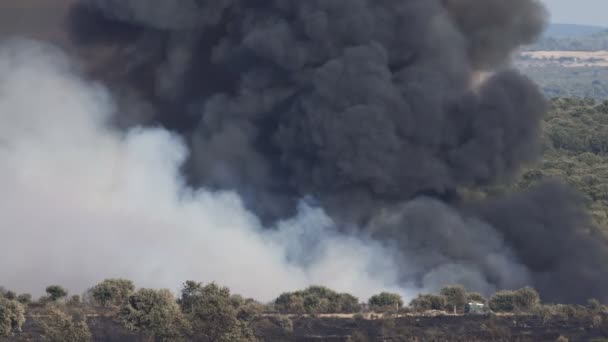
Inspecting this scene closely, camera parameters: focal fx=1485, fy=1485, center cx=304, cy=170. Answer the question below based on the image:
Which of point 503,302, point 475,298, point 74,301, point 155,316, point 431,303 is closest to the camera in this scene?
point 155,316

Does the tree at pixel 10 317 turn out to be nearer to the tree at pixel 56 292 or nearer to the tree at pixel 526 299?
the tree at pixel 56 292

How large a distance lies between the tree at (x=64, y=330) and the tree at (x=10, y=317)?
3.89 ft

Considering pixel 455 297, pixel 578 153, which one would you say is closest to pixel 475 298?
pixel 455 297

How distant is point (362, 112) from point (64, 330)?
17789 millimetres

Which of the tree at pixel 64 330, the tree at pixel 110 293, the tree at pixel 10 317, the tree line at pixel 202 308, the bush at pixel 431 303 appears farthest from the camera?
the bush at pixel 431 303

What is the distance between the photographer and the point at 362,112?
56844 millimetres

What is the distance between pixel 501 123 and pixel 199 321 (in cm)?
1860

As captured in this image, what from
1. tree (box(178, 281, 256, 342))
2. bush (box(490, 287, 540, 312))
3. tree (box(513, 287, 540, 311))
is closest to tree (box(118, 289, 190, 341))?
tree (box(178, 281, 256, 342))

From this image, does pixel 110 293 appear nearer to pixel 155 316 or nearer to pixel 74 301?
pixel 74 301

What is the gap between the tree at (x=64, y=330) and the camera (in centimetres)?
4291

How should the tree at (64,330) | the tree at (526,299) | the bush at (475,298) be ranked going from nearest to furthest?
1. the tree at (64,330)
2. the tree at (526,299)
3. the bush at (475,298)

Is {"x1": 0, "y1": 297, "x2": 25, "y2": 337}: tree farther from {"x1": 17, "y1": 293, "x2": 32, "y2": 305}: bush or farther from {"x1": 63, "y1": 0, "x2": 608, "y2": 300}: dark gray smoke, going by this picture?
{"x1": 63, "y1": 0, "x2": 608, "y2": 300}: dark gray smoke

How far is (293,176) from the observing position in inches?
2285

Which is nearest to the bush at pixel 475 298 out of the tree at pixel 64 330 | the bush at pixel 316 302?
the bush at pixel 316 302
